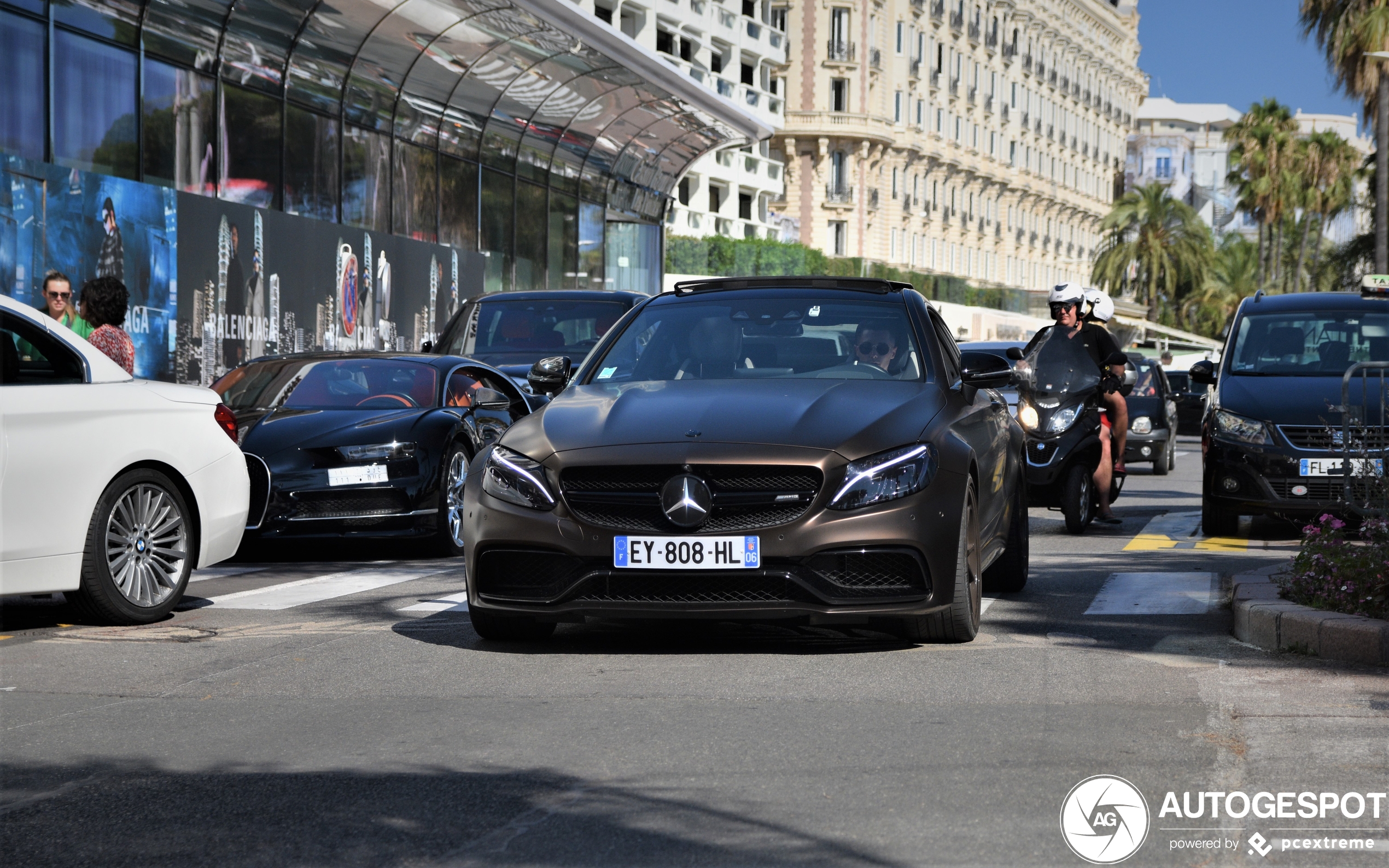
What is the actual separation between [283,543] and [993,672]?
7.19 metres

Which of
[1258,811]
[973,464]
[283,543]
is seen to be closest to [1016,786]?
[1258,811]

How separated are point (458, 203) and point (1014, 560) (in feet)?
59.1

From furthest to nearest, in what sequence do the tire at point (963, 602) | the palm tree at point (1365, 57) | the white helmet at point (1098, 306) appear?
the palm tree at point (1365, 57)
the white helmet at point (1098, 306)
the tire at point (963, 602)

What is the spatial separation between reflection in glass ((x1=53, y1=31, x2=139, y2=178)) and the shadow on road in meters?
12.8

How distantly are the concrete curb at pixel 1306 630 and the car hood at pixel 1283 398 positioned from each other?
4.80 m

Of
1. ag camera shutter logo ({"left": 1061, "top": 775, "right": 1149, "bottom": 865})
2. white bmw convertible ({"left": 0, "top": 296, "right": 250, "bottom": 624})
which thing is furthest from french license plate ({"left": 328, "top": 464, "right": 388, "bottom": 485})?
ag camera shutter logo ({"left": 1061, "top": 775, "right": 1149, "bottom": 865})

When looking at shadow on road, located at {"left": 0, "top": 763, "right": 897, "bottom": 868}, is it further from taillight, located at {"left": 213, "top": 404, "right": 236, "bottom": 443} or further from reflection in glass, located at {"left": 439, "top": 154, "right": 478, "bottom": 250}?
reflection in glass, located at {"left": 439, "top": 154, "right": 478, "bottom": 250}

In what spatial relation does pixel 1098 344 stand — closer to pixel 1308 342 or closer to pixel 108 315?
pixel 1308 342

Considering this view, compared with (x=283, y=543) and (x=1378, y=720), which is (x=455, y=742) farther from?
(x=283, y=543)

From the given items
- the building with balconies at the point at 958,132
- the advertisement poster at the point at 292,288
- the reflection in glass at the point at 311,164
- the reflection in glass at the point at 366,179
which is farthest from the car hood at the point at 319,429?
the building with balconies at the point at 958,132

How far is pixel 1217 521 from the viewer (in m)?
12.9

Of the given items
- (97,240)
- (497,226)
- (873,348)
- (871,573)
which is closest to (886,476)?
(871,573)

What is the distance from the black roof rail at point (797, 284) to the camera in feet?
27.3

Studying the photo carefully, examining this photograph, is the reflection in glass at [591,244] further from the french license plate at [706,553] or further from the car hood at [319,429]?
the french license plate at [706,553]
